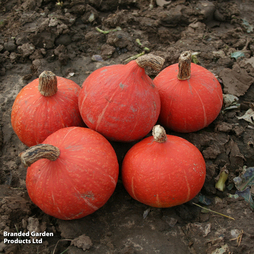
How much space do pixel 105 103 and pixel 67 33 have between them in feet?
9.40

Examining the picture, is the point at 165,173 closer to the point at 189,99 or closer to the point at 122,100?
the point at 122,100

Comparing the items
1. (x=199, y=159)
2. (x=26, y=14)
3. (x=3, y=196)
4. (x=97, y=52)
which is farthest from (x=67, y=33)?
(x=199, y=159)

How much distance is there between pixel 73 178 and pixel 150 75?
2557mm

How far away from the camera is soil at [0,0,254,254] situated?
8.90ft

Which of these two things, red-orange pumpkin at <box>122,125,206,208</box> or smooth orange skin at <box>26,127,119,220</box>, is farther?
red-orange pumpkin at <box>122,125,206,208</box>

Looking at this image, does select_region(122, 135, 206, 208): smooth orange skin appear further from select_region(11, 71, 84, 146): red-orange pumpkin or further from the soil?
select_region(11, 71, 84, 146): red-orange pumpkin

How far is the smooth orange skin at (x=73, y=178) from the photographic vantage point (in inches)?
99.3

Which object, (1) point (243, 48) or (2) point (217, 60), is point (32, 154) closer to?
(2) point (217, 60)

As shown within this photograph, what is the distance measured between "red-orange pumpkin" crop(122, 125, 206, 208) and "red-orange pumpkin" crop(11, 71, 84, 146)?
1026 mm

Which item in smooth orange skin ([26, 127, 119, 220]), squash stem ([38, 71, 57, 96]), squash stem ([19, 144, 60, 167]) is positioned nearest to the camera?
squash stem ([19, 144, 60, 167])

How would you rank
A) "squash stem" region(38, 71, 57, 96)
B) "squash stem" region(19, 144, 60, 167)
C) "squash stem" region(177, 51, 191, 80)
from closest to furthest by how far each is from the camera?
1. "squash stem" region(19, 144, 60, 167)
2. "squash stem" region(38, 71, 57, 96)
3. "squash stem" region(177, 51, 191, 80)

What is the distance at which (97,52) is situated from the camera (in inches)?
202

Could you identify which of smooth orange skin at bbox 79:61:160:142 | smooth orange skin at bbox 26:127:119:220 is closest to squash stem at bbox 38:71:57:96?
smooth orange skin at bbox 79:61:160:142

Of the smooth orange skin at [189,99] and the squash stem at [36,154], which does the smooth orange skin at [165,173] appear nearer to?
the smooth orange skin at [189,99]
